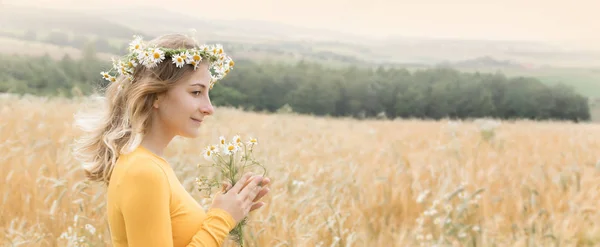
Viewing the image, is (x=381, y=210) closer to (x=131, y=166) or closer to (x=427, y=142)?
(x=131, y=166)

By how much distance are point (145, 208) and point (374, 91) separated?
1278 inches

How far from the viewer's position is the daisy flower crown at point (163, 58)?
2068mm

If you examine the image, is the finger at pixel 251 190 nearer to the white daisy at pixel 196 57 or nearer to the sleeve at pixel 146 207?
the sleeve at pixel 146 207

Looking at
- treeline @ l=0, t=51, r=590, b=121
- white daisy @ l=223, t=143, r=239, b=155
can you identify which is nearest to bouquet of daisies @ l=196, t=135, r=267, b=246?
white daisy @ l=223, t=143, r=239, b=155

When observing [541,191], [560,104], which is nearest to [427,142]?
[541,191]

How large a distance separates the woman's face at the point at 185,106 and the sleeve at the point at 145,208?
0.73ft

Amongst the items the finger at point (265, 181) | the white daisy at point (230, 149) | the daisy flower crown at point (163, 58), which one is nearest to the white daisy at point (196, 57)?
the daisy flower crown at point (163, 58)

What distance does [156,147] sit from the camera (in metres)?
2.12

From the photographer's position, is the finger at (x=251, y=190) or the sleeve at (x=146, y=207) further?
the finger at (x=251, y=190)

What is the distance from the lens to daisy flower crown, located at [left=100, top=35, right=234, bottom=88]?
2.07 m

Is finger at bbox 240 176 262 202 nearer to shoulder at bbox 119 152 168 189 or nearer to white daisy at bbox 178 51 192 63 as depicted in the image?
shoulder at bbox 119 152 168 189

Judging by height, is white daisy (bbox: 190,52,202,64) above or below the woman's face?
above

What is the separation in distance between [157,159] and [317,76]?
36989 millimetres

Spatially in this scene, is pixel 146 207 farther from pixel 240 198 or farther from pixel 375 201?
pixel 375 201
